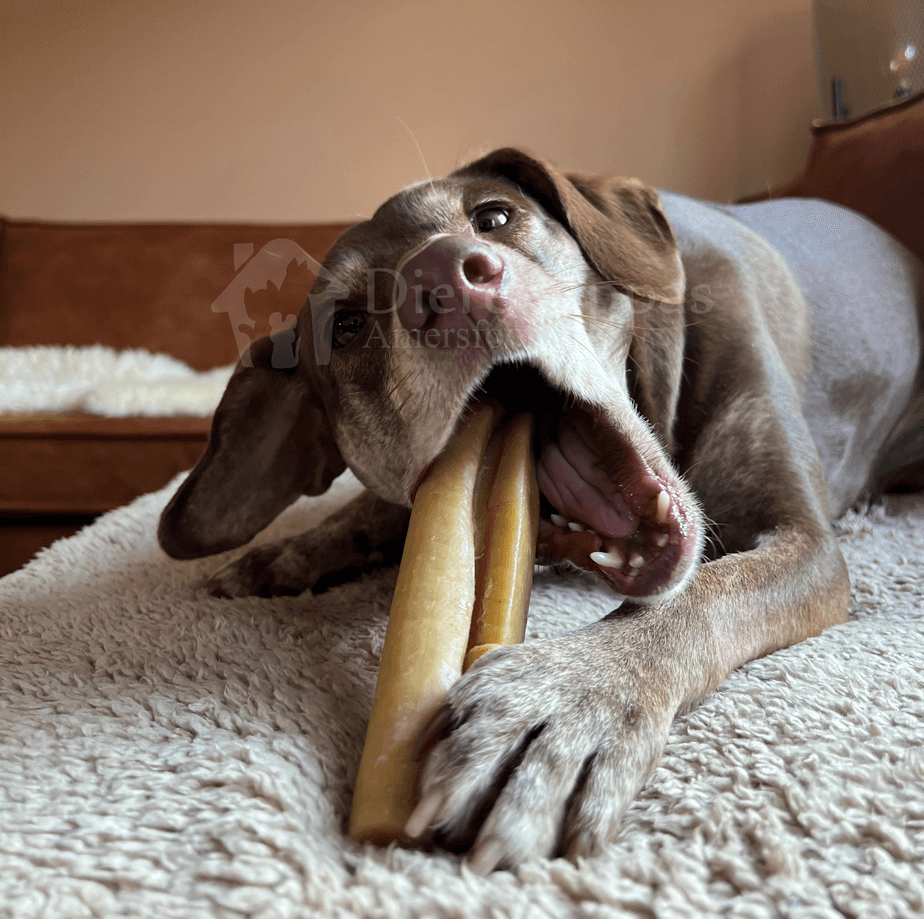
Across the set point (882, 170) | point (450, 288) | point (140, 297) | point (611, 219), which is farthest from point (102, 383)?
point (882, 170)

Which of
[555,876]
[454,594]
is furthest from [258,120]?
[555,876]

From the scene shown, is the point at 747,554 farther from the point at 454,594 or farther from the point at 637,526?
the point at 454,594

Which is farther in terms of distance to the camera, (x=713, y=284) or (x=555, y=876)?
(x=713, y=284)

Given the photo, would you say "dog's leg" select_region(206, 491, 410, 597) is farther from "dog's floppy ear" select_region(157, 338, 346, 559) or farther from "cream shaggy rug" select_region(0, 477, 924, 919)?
"cream shaggy rug" select_region(0, 477, 924, 919)

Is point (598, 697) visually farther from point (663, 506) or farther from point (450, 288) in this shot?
point (450, 288)

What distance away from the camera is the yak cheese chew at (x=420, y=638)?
67 centimetres

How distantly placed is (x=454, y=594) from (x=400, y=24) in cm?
472

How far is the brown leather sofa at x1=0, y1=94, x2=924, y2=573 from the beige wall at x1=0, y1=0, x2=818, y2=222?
114 centimetres

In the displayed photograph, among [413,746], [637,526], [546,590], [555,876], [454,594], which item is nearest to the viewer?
[555,876]

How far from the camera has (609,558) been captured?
1013mm

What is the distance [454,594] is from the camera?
0.84 meters

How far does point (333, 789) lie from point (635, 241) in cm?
104

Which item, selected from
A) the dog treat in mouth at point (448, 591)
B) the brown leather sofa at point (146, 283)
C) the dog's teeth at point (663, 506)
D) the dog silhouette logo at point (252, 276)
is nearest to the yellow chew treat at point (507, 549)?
the dog treat in mouth at point (448, 591)

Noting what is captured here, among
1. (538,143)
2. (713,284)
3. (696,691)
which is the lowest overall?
(696,691)
